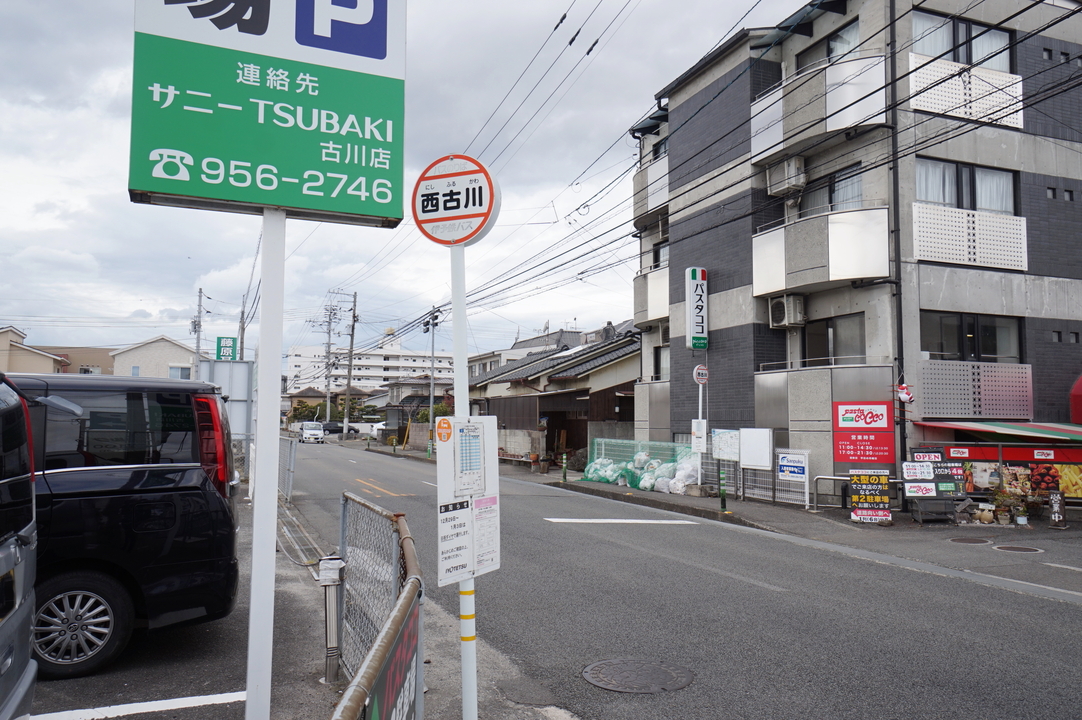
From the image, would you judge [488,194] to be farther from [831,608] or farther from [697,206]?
[697,206]

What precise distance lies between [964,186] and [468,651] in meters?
17.5

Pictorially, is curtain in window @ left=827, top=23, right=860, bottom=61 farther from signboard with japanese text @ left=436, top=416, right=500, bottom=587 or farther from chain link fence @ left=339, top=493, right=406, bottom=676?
signboard with japanese text @ left=436, top=416, right=500, bottom=587

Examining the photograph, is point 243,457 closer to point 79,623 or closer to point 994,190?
point 79,623

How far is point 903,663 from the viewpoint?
555 centimetres

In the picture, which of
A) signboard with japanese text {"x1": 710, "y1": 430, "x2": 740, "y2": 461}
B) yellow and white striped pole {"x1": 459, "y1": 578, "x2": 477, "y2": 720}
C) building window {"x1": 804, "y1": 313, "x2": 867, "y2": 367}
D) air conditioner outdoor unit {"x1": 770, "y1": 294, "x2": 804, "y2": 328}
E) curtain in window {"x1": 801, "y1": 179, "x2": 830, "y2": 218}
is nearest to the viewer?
yellow and white striped pole {"x1": 459, "y1": 578, "x2": 477, "y2": 720}

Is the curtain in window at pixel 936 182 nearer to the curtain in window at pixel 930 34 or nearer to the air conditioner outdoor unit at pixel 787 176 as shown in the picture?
the curtain in window at pixel 930 34

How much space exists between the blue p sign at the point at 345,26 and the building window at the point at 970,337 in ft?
50.8

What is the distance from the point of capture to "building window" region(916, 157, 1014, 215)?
53.2ft

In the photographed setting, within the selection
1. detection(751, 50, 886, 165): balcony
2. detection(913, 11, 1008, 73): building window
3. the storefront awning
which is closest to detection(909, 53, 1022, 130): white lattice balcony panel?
detection(913, 11, 1008, 73): building window

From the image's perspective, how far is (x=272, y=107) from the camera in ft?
12.0

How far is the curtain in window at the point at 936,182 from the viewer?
16156mm

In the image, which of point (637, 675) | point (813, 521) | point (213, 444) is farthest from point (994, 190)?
point (213, 444)

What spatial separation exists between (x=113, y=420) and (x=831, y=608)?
682 centimetres

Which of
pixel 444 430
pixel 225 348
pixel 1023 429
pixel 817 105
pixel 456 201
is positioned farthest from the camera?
pixel 225 348
